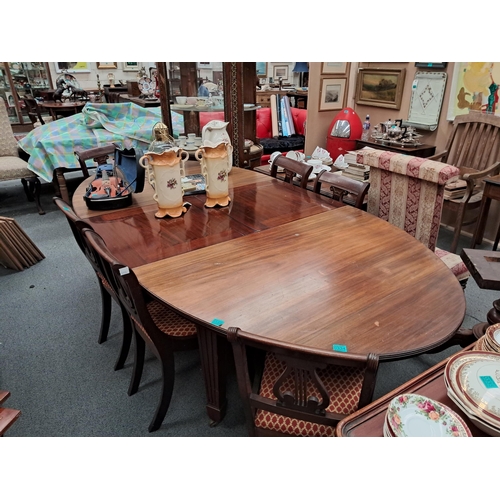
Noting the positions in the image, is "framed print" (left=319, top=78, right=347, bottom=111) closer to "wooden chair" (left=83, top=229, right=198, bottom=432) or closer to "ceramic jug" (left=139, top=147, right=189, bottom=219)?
"ceramic jug" (left=139, top=147, right=189, bottom=219)

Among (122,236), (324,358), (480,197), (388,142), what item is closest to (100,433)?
(122,236)

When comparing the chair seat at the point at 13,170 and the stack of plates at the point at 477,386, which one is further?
the chair seat at the point at 13,170

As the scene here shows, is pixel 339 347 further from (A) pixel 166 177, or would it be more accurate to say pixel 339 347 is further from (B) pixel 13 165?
(B) pixel 13 165

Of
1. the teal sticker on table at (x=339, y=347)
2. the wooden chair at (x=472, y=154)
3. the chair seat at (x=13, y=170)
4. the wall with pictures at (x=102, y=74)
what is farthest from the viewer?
the wall with pictures at (x=102, y=74)

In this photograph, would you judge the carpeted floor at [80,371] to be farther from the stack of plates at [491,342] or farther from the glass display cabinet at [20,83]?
the glass display cabinet at [20,83]

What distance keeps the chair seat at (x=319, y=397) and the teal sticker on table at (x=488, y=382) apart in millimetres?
390

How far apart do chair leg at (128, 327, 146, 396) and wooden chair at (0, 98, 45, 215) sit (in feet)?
9.74

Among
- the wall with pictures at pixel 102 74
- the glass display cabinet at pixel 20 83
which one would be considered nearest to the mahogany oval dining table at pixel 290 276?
the glass display cabinet at pixel 20 83

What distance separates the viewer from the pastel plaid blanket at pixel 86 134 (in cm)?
390

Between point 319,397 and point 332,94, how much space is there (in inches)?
154

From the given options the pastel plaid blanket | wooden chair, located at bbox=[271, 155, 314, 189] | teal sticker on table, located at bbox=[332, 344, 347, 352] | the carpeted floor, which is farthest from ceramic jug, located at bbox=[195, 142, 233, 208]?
the pastel plaid blanket

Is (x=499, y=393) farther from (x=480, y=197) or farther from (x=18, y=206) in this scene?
(x=18, y=206)

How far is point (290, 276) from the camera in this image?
1.30 meters

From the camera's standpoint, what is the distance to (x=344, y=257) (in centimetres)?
142
